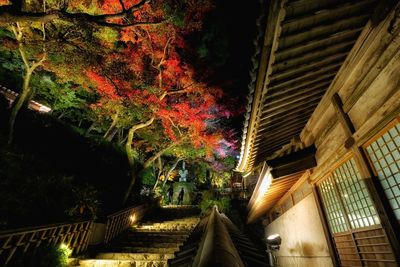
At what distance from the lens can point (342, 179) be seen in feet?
15.9

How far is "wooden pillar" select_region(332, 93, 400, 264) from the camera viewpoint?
3271mm

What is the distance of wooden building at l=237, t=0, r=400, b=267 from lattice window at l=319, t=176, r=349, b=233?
1.2 inches

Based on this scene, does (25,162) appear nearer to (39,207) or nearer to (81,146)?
(39,207)

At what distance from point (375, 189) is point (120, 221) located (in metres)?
12.3

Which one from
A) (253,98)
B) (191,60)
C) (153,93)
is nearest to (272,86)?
(253,98)

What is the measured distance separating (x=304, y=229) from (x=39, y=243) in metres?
9.84

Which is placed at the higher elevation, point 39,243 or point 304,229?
point 304,229

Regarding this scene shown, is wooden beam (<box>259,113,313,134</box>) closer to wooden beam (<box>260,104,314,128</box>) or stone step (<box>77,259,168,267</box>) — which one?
wooden beam (<box>260,104,314,128</box>)

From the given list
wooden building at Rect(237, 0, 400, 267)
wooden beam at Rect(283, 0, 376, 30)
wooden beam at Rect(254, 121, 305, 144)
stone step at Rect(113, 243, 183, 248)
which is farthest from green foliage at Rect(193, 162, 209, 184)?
wooden beam at Rect(283, 0, 376, 30)

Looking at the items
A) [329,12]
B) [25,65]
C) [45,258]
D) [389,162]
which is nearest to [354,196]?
[389,162]

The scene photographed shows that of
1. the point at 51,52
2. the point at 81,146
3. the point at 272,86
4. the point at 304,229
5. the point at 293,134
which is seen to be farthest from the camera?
the point at 81,146

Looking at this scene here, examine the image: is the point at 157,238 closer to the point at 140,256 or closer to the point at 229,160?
the point at 140,256

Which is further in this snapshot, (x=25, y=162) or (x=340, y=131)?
(x=25, y=162)

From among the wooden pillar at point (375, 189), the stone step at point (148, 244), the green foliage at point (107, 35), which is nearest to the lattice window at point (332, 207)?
the wooden pillar at point (375, 189)
